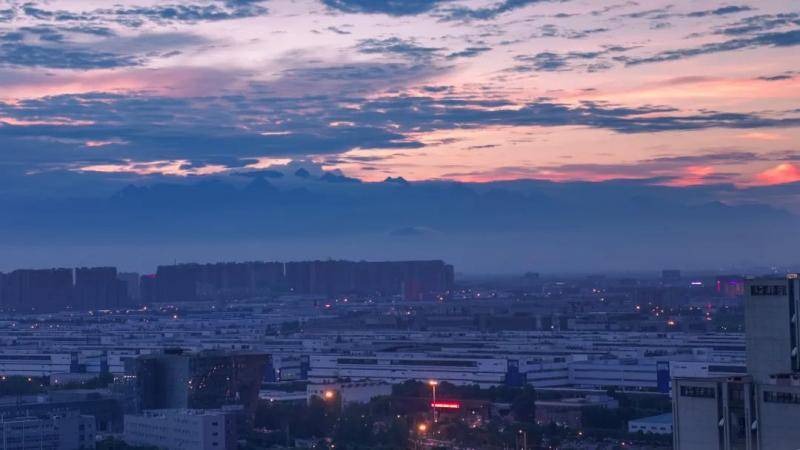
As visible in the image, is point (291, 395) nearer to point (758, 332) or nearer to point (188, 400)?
point (188, 400)

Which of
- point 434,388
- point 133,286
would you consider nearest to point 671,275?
point 133,286

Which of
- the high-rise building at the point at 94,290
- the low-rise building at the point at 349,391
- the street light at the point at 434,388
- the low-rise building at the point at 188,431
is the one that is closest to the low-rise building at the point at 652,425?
the street light at the point at 434,388

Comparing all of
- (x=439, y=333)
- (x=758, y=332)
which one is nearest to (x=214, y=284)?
(x=439, y=333)

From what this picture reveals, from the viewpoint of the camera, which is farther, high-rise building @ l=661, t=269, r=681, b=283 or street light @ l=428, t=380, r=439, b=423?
high-rise building @ l=661, t=269, r=681, b=283

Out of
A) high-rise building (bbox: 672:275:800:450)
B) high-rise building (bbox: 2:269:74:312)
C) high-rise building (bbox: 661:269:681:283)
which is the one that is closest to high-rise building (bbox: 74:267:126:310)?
high-rise building (bbox: 2:269:74:312)

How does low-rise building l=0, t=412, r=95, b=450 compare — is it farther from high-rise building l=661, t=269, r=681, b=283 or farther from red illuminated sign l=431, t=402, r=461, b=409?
high-rise building l=661, t=269, r=681, b=283

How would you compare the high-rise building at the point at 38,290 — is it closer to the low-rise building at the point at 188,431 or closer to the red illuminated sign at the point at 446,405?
the red illuminated sign at the point at 446,405

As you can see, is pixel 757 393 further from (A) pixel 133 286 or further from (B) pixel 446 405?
(A) pixel 133 286
